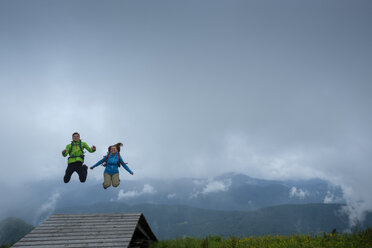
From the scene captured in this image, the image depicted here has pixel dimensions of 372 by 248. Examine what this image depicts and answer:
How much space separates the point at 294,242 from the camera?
35.0 ft

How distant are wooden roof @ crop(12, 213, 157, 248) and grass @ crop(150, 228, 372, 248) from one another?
2.26 metres

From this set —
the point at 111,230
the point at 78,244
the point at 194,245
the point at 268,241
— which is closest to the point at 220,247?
the point at 194,245

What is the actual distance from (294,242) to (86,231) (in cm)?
882

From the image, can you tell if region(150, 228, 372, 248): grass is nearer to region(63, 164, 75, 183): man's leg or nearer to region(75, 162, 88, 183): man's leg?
region(75, 162, 88, 183): man's leg

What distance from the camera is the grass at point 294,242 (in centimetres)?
1009

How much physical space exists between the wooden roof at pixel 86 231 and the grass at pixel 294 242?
2.26 m

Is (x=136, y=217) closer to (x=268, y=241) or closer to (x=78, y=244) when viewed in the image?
(x=78, y=244)

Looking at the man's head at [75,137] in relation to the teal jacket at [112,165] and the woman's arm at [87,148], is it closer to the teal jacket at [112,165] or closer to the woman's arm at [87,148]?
the woman's arm at [87,148]

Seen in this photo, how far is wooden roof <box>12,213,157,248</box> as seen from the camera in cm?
963

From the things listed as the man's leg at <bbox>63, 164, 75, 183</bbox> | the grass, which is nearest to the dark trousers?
the man's leg at <bbox>63, 164, 75, 183</bbox>

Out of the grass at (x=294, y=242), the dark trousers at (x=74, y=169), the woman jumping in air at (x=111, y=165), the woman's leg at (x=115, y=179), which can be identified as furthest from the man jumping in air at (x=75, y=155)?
the grass at (x=294, y=242)

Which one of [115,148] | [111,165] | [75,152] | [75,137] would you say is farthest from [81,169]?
[115,148]

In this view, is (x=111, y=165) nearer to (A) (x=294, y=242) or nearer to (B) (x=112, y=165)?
(B) (x=112, y=165)

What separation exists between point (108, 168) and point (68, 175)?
185 cm
